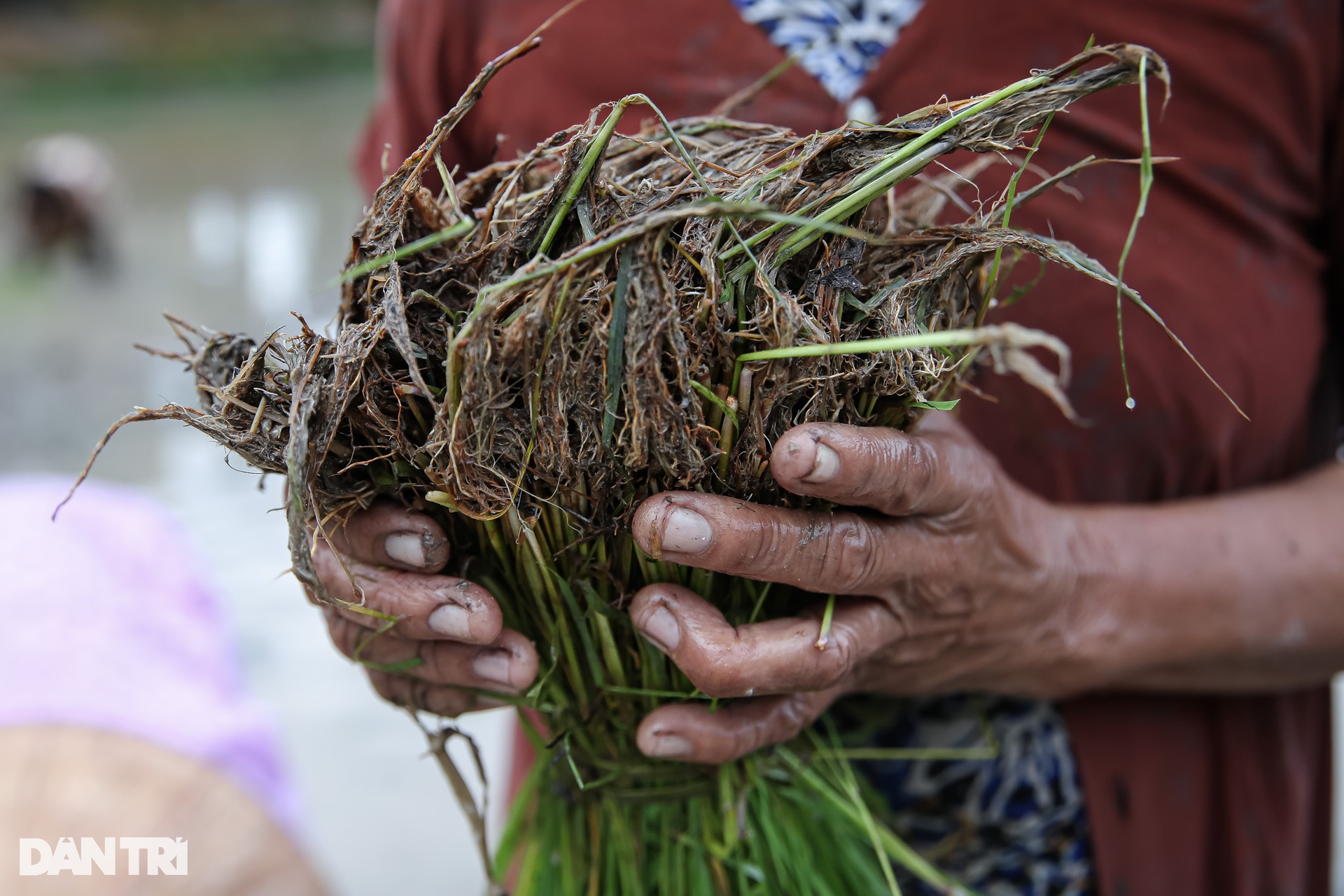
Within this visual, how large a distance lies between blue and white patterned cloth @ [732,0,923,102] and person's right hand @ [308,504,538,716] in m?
0.45

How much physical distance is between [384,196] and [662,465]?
0.19 meters

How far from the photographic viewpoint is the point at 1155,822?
2.40ft

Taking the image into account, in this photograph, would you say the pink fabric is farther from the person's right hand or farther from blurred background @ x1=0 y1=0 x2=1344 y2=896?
the person's right hand

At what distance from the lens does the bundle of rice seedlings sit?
41 centimetres

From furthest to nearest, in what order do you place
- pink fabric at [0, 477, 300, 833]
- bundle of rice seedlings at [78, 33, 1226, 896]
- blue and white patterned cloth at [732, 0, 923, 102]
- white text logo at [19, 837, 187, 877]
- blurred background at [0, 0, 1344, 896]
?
blurred background at [0, 0, 1344, 896], pink fabric at [0, 477, 300, 833], white text logo at [19, 837, 187, 877], blue and white patterned cloth at [732, 0, 923, 102], bundle of rice seedlings at [78, 33, 1226, 896]

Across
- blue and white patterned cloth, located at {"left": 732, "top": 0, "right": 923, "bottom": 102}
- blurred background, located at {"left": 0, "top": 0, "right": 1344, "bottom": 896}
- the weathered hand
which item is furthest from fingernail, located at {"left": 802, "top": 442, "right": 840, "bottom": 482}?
blue and white patterned cloth, located at {"left": 732, "top": 0, "right": 923, "bottom": 102}

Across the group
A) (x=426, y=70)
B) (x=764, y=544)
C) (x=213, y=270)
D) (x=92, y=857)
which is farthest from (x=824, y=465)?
(x=213, y=270)

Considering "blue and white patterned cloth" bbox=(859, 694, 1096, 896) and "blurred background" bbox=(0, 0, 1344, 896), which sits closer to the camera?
"blue and white patterned cloth" bbox=(859, 694, 1096, 896)

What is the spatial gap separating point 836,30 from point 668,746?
538 millimetres

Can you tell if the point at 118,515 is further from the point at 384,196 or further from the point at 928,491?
the point at 928,491

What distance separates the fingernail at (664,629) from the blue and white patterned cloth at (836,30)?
424 mm

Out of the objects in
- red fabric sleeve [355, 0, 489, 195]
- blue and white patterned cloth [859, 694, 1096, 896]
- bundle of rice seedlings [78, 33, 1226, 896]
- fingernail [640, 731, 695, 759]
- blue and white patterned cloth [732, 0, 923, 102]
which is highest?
red fabric sleeve [355, 0, 489, 195]

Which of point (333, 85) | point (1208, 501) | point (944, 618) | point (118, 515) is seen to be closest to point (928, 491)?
point (944, 618)

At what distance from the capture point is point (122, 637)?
114 cm
